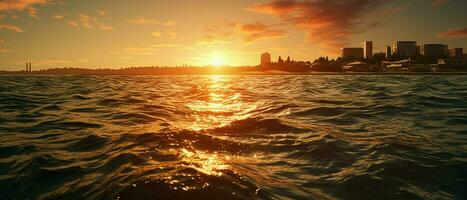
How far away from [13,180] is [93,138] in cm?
262

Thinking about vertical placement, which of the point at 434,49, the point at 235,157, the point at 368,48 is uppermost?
the point at 368,48

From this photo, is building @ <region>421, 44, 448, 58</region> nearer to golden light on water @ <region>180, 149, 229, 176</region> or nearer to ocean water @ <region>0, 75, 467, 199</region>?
ocean water @ <region>0, 75, 467, 199</region>

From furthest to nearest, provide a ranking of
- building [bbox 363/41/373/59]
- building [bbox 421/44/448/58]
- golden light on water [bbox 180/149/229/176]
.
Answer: building [bbox 363/41/373/59] → building [bbox 421/44/448/58] → golden light on water [bbox 180/149/229/176]

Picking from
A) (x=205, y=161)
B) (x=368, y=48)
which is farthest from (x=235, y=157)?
(x=368, y=48)

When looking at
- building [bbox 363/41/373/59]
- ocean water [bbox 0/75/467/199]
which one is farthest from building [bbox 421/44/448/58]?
ocean water [bbox 0/75/467/199]

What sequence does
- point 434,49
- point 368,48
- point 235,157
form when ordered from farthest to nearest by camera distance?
1. point 368,48
2. point 434,49
3. point 235,157

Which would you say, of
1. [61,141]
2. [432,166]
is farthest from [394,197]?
[61,141]

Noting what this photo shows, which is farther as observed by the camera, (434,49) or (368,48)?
(368,48)

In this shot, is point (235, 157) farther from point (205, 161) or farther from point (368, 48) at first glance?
point (368, 48)

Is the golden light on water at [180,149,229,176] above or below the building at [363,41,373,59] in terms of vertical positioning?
below

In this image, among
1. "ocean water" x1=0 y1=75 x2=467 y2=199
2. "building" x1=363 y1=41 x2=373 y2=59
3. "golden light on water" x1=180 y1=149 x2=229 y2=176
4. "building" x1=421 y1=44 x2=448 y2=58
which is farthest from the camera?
"building" x1=363 y1=41 x2=373 y2=59

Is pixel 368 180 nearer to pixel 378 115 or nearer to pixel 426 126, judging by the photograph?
pixel 426 126

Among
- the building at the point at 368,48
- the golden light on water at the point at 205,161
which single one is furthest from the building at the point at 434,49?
the golden light on water at the point at 205,161

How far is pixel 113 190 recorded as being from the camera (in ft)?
13.5
